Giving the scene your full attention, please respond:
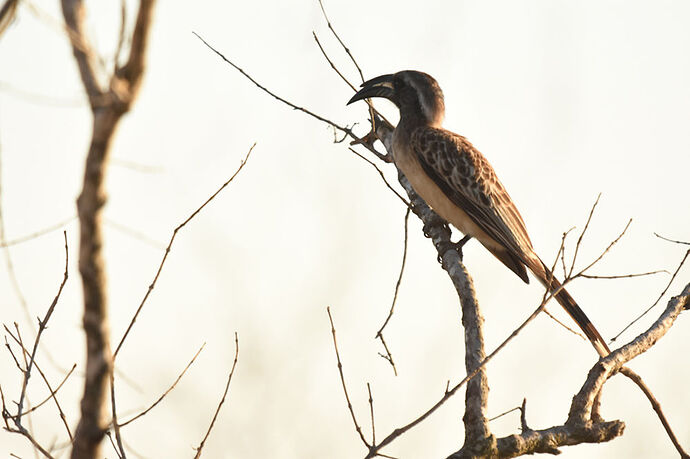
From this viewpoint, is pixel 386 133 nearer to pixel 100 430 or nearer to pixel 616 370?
pixel 616 370

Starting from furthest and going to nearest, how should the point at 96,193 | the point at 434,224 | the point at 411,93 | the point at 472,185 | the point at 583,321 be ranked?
the point at 411,93
the point at 472,185
the point at 434,224
the point at 583,321
the point at 96,193

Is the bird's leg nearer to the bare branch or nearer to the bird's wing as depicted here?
the bird's wing

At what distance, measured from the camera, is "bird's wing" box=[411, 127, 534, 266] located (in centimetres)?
689

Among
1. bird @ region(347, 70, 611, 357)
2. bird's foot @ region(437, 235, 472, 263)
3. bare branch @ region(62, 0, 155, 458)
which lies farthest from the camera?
bird @ region(347, 70, 611, 357)

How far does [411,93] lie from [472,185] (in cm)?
116

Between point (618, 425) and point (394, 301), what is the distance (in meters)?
1.28

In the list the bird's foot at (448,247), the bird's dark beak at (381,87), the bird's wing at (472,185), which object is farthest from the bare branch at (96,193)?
the bird's dark beak at (381,87)

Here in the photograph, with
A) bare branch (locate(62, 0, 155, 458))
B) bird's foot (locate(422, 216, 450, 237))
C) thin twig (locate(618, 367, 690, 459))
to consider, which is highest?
bird's foot (locate(422, 216, 450, 237))

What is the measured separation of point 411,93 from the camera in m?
7.90

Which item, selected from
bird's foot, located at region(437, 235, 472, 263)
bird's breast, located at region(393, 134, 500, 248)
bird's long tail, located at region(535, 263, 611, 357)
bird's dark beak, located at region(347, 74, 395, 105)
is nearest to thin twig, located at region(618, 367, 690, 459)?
bird's long tail, located at region(535, 263, 611, 357)

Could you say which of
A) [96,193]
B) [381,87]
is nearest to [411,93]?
[381,87]

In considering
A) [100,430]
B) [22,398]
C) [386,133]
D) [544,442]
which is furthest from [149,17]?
[386,133]

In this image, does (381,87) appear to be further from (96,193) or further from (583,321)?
(96,193)

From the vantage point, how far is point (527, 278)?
6.73 meters
